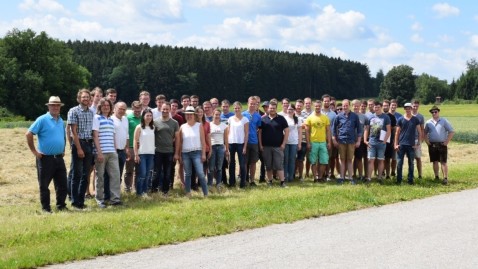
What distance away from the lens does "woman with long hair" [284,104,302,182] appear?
1471 centimetres

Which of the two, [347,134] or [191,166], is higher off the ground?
[347,134]

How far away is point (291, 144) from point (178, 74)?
74991mm

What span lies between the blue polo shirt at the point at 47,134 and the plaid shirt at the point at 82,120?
406 mm

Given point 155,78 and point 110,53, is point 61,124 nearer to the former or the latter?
point 155,78

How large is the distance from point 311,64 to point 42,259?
10546cm

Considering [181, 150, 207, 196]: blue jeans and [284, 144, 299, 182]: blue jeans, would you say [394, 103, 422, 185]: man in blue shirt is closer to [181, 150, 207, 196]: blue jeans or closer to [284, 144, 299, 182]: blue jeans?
[284, 144, 299, 182]: blue jeans

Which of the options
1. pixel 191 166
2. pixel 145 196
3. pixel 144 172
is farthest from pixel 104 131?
pixel 191 166

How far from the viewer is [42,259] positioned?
7.18 metres

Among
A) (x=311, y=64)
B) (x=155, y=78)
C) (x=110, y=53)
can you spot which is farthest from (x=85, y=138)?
(x=311, y=64)

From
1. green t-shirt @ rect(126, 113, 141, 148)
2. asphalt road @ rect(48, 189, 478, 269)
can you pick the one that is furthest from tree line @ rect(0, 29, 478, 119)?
asphalt road @ rect(48, 189, 478, 269)

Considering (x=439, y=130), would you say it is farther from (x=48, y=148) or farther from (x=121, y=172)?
(x=48, y=148)

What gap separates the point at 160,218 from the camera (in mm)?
9656

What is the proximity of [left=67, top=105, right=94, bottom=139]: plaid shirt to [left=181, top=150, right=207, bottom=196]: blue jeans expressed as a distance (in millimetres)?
2221

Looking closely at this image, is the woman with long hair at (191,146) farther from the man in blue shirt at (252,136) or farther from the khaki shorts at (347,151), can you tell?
the khaki shorts at (347,151)
